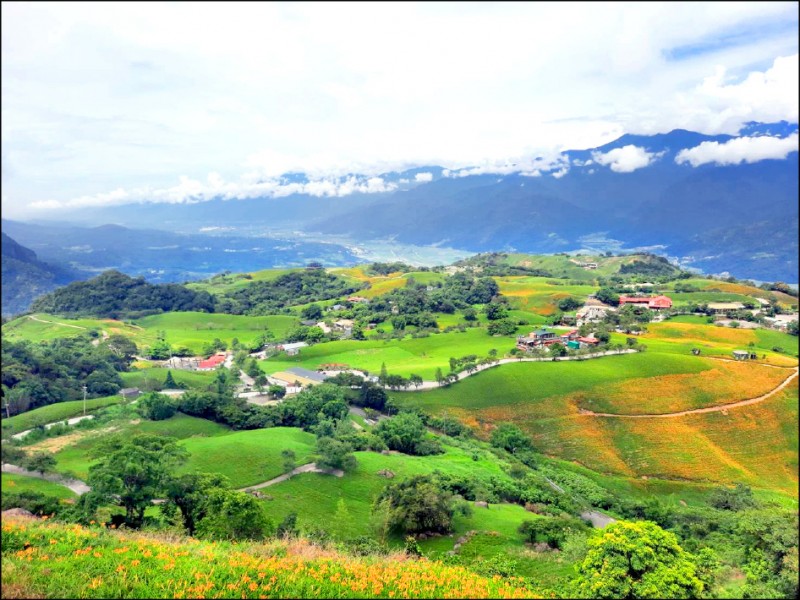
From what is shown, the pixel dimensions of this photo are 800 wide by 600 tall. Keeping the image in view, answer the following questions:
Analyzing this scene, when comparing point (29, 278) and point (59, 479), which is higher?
point (29, 278)

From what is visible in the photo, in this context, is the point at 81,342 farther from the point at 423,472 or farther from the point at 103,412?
the point at 423,472

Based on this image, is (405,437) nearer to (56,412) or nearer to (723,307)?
(56,412)

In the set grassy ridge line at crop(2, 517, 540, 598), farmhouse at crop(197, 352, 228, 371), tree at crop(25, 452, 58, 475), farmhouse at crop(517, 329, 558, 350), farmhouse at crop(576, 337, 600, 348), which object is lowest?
farmhouse at crop(197, 352, 228, 371)

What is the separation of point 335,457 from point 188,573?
2316cm

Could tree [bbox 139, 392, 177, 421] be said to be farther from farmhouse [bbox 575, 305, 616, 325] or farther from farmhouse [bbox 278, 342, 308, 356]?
farmhouse [bbox 575, 305, 616, 325]

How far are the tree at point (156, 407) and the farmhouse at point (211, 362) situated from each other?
2298cm

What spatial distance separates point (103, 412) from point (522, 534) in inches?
1314

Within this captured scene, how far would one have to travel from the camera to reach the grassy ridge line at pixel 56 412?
34469 mm

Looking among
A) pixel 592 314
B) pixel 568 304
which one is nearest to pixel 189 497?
pixel 592 314

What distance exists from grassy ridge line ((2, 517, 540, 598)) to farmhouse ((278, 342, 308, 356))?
57.9 metres

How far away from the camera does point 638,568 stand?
37.0 ft

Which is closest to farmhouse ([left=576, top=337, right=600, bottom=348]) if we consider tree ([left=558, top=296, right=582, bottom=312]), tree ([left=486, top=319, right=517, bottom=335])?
tree ([left=486, top=319, right=517, bottom=335])

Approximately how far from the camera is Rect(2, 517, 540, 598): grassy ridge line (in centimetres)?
709

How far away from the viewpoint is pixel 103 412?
3834cm
